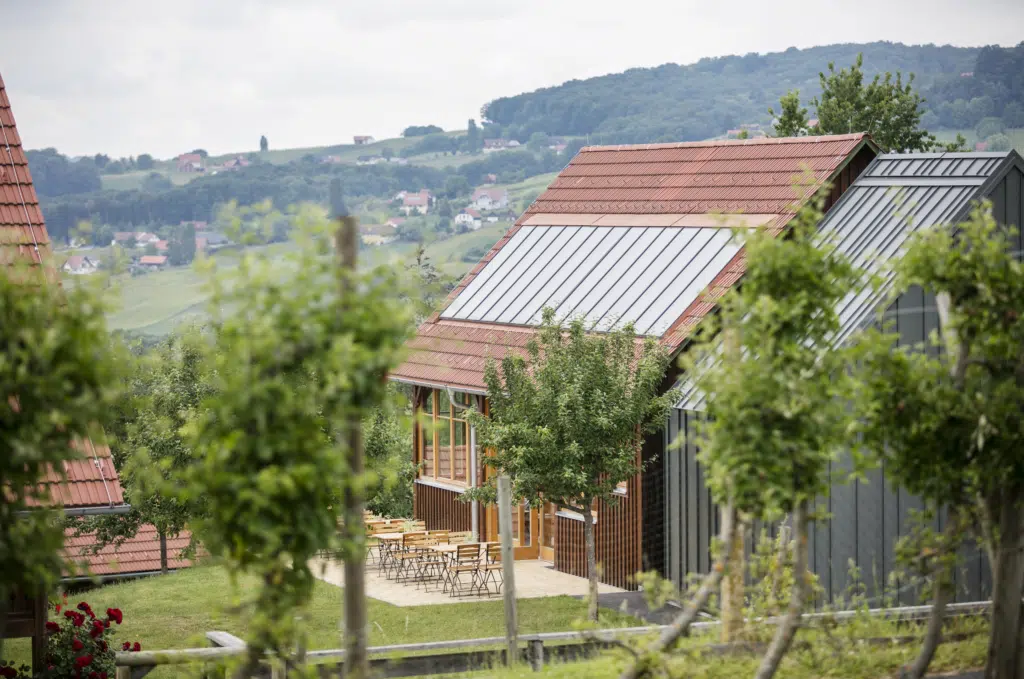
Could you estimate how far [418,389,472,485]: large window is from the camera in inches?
886

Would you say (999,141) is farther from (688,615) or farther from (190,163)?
(688,615)

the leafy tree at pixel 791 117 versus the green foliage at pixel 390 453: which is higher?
the leafy tree at pixel 791 117

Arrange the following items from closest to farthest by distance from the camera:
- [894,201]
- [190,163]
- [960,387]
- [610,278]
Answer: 1. [960,387]
2. [894,201]
3. [610,278]
4. [190,163]

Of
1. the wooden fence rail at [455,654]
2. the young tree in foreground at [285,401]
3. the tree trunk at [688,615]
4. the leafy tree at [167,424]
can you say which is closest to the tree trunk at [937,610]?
the wooden fence rail at [455,654]

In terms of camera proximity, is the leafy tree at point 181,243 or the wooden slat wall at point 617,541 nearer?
the wooden slat wall at point 617,541

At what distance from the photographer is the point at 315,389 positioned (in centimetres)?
580

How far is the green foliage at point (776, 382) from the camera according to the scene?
7.21 meters

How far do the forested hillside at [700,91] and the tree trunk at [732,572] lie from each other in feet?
305

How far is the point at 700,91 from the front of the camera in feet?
384

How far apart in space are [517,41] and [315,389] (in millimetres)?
144610

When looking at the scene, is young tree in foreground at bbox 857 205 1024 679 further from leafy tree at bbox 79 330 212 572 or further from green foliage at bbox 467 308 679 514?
leafy tree at bbox 79 330 212 572

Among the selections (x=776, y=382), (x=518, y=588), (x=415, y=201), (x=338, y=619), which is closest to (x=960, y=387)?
(x=776, y=382)

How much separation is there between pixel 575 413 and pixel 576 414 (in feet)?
0.08

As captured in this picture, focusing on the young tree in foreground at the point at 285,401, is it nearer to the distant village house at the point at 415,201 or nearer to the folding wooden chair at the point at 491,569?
the folding wooden chair at the point at 491,569
